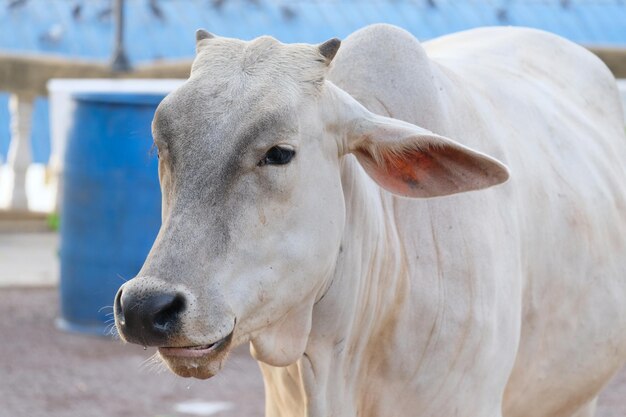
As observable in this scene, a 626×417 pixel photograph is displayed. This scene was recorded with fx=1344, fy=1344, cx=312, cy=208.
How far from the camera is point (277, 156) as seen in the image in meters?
2.90

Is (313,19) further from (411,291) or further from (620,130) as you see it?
(411,291)

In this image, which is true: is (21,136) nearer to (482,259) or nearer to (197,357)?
(482,259)

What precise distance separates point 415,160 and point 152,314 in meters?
0.77

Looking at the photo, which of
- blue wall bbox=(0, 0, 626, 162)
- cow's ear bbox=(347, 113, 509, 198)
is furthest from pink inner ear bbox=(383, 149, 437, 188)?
blue wall bbox=(0, 0, 626, 162)

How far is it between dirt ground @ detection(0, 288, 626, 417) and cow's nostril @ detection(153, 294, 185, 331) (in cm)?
341

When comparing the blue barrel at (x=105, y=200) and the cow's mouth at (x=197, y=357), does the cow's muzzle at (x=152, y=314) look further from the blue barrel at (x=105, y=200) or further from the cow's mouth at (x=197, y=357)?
the blue barrel at (x=105, y=200)

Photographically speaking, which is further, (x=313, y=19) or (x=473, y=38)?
(x=313, y=19)

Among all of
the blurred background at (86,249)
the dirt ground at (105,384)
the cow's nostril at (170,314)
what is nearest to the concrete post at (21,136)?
the blurred background at (86,249)

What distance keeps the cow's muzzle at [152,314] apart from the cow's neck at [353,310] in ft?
1.81

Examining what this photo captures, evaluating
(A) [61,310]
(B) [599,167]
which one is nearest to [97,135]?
(A) [61,310]

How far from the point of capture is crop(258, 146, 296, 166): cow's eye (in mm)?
2887

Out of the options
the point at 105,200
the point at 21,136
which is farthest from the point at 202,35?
the point at 21,136

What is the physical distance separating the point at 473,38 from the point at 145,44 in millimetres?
14044

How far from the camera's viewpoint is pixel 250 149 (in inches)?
112
